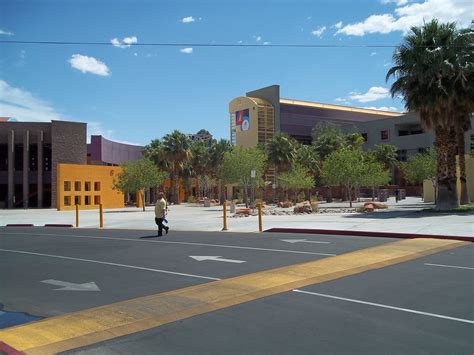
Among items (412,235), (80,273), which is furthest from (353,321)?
(412,235)

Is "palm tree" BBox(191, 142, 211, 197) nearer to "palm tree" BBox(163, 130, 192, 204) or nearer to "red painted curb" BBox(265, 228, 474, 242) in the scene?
"palm tree" BBox(163, 130, 192, 204)

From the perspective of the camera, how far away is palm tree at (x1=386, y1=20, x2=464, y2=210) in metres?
27.1

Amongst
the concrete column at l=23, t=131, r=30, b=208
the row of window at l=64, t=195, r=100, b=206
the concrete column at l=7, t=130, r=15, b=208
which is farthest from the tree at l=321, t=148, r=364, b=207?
the concrete column at l=7, t=130, r=15, b=208

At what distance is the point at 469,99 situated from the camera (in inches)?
1105

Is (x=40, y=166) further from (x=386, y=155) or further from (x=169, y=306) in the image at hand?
(x=169, y=306)

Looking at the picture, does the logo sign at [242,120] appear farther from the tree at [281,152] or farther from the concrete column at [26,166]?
the concrete column at [26,166]

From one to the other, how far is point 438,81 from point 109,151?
59251 mm

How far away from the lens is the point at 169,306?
7.56 m

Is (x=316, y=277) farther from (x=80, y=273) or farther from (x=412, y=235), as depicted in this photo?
(x=412, y=235)

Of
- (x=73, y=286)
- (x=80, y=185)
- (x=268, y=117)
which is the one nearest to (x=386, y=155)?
(x=268, y=117)

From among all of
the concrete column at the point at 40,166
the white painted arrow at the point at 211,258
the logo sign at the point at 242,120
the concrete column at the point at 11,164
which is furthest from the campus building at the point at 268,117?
the white painted arrow at the point at 211,258

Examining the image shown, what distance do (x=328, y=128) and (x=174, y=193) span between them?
1165 inches

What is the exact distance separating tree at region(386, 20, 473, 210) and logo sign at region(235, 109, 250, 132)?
2365 inches

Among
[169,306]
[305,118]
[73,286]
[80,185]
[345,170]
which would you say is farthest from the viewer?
[305,118]
